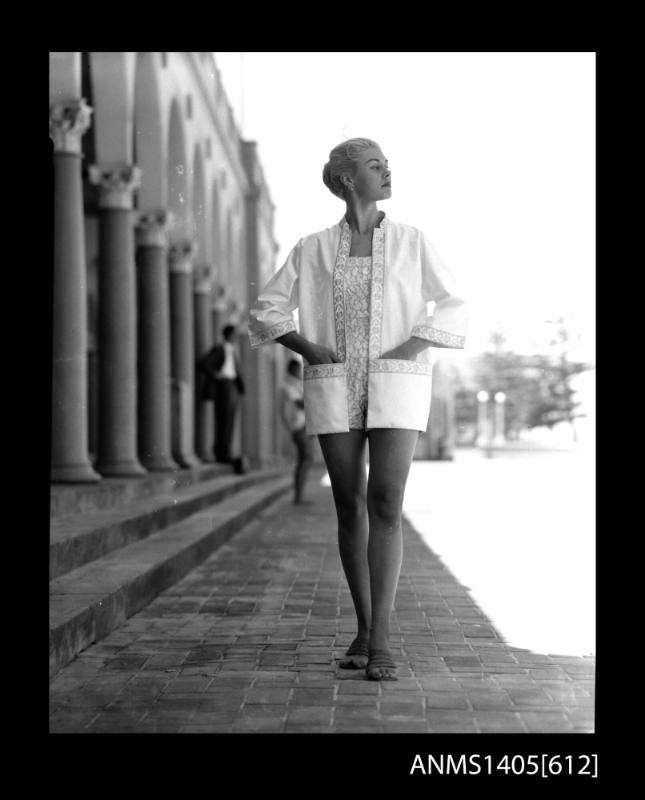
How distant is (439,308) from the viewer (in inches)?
160

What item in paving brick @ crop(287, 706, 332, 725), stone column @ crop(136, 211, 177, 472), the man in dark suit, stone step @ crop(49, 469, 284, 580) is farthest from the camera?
the man in dark suit

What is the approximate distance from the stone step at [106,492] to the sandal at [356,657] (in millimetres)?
3313

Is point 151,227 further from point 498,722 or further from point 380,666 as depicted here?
point 498,722

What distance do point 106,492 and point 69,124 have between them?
9.26 ft

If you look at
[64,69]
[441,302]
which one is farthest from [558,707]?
[64,69]

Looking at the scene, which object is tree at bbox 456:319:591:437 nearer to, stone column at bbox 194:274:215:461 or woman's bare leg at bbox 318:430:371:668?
stone column at bbox 194:274:215:461

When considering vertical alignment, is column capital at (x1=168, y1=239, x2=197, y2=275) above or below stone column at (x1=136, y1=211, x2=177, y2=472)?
above

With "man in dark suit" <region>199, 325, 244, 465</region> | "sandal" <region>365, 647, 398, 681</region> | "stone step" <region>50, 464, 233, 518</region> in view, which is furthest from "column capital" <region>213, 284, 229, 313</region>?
"sandal" <region>365, 647, 398, 681</region>

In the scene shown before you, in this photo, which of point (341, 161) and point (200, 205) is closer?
point (341, 161)

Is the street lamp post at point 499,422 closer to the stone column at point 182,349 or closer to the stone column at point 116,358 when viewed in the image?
the stone column at point 182,349

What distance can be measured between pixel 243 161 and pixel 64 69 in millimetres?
17269

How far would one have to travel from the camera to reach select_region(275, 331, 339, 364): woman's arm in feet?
13.4

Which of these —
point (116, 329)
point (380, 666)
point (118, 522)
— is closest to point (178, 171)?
point (116, 329)

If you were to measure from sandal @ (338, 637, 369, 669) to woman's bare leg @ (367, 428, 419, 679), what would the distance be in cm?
14
